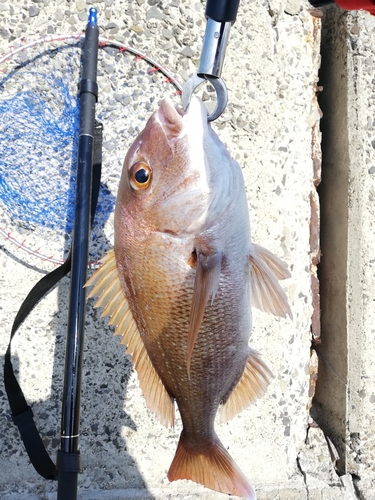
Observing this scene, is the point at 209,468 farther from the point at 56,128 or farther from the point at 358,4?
the point at 358,4

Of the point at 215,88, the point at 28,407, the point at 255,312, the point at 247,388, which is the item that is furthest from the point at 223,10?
the point at 28,407

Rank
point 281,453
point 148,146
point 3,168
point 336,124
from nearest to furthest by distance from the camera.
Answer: point 148,146 → point 3,168 → point 281,453 → point 336,124

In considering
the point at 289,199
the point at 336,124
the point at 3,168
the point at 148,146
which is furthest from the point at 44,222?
the point at 336,124

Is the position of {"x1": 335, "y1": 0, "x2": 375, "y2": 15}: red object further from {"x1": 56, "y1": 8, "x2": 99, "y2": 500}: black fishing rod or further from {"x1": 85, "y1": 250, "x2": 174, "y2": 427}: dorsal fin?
{"x1": 85, "y1": 250, "x2": 174, "y2": 427}: dorsal fin

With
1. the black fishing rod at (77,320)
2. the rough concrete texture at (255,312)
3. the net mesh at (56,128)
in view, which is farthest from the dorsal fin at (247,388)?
the net mesh at (56,128)

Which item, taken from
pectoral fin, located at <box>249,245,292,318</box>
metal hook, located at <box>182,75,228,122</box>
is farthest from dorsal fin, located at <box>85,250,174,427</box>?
metal hook, located at <box>182,75,228,122</box>

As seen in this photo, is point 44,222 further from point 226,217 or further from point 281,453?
point 281,453
